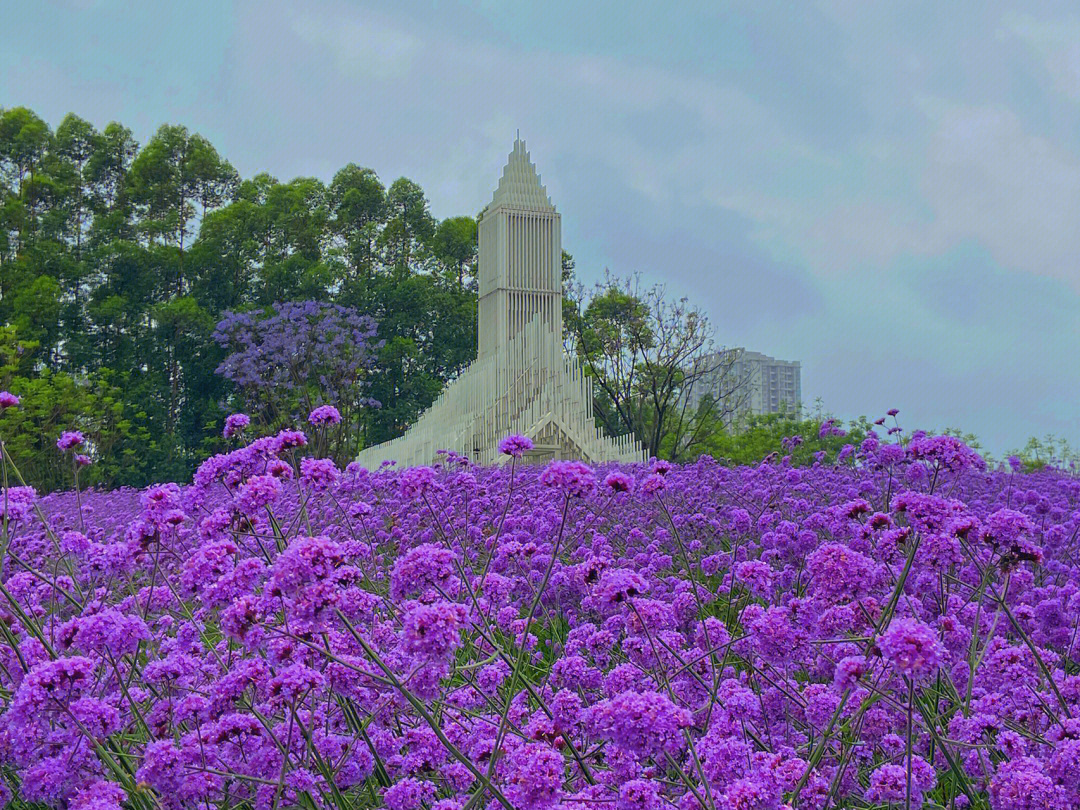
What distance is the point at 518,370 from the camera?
20.7 meters

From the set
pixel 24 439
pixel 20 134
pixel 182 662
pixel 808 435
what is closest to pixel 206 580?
pixel 182 662

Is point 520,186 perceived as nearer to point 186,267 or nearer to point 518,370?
point 518,370

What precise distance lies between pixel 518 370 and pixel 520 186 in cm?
481

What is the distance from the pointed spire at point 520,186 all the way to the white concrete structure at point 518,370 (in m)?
0.02

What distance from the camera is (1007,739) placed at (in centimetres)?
282

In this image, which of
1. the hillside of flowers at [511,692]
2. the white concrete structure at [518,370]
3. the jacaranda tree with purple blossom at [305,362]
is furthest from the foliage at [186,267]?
the hillside of flowers at [511,692]

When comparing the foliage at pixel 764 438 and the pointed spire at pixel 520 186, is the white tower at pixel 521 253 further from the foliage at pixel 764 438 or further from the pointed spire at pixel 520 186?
the foliage at pixel 764 438

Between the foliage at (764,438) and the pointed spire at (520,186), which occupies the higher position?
the pointed spire at (520,186)

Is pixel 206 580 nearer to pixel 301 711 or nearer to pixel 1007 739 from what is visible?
pixel 301 711

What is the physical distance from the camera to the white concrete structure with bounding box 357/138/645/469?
19719 mm

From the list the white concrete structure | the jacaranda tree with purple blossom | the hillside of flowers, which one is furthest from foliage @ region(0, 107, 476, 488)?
the hillside of flowers

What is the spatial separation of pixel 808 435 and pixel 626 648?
26082 mm

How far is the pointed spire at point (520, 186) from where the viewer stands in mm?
22922

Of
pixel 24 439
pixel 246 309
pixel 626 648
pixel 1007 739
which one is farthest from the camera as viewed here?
pixel 246 309
